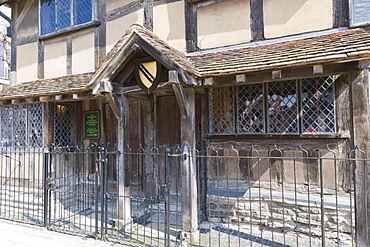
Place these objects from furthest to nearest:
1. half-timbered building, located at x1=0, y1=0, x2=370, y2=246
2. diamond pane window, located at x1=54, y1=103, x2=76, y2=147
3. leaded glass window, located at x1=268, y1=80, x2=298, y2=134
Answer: diamond pane window, located at x1=54, y1=103, x2=76, y2=147 → leaded glass window, located at x1=268, y1=80, x2=298, y2=134 → half-timbered building, located at x1=0, y1=0, x2=370, y2=246

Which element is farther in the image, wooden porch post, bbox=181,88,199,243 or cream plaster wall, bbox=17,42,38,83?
cream plaster wall, bbox=17,42,38,83

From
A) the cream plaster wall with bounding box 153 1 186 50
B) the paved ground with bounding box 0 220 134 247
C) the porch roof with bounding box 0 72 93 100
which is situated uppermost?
the cream plaster wall with bounding box 153 1 186 50

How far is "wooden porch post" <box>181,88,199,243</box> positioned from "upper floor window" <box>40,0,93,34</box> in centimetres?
462

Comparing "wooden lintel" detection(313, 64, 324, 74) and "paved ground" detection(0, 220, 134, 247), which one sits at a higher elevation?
"wooden lintel" detection(313, 64, 324, 74)

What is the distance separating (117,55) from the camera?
4.65 metres

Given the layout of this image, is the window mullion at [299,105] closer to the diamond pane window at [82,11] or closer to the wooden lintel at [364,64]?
the wooden lintel at [364,64]

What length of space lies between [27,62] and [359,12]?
922 cm

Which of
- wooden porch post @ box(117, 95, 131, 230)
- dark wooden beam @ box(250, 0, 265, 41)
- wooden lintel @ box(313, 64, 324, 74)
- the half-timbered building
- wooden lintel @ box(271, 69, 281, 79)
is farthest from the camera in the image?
wooden porch post @ box(117, 95, 131, 230)

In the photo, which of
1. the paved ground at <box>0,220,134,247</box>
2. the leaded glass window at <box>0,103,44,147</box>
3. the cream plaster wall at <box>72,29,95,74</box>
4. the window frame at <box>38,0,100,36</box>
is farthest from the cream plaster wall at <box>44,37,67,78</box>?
the paved ground at <box>0,220,134,247</box>

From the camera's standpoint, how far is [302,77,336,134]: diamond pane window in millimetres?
4543

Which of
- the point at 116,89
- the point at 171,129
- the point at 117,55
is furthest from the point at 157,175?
the point at 117,55

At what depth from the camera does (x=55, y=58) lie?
24.6ft

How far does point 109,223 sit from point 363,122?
5.41 m

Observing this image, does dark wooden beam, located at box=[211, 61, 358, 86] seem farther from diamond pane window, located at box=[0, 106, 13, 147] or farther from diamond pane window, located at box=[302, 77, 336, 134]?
diamond pane window, located at box=[0, 106, 13, 147]
